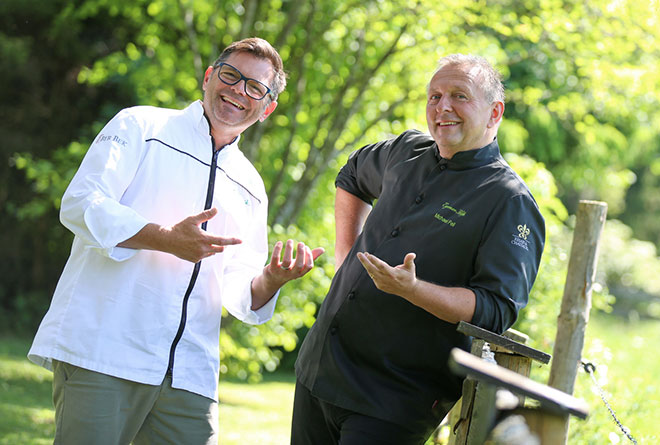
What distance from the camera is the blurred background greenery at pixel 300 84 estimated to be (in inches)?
278

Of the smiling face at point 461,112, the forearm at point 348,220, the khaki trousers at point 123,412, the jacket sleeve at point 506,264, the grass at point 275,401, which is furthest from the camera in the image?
the grass at point 275,401

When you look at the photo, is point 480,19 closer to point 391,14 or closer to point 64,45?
point 391,14

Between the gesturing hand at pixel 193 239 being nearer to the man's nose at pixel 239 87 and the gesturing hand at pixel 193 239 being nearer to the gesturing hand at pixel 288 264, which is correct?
the gesturing hand at pixel 288 264

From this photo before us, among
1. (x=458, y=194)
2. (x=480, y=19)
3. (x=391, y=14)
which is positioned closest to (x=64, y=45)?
(x=391, y=14)

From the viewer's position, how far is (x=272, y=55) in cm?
314

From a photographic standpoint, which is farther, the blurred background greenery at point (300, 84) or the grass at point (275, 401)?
the blurred background greenery at point (300, 84)

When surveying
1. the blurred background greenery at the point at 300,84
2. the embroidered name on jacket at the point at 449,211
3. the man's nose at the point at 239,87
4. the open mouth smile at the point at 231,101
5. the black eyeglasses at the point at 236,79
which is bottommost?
the embroidered name on jacket at the point at 449,211

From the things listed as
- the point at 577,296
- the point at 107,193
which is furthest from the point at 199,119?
the point at 577,296

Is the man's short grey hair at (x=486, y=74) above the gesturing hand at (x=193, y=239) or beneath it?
above

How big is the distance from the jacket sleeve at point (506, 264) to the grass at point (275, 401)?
Answer: 1.75m

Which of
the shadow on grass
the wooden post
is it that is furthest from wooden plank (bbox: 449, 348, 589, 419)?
the shadow on grass

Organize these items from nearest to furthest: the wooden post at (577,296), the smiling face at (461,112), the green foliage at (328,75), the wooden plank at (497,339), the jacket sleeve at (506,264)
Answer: the wooden plank at (497,339), the jacket sleeve at (506,264), the smiling face at (461,112), the wooden post at (577,296), the green foliage at (328,75)

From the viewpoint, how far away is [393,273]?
7.95ft

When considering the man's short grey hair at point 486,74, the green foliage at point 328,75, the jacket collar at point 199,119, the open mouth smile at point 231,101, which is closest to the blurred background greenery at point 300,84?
the green foliage at point 328,75
